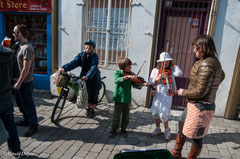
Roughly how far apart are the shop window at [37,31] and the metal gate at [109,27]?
5.66 ft

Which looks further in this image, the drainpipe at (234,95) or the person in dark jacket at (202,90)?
the drainpipe at (234,95)

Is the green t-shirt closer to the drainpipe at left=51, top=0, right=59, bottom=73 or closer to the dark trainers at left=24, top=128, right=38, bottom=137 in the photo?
the dark trainers at left=24, top=128, right=38, bottom=137

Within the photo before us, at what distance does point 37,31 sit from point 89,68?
10.7ft

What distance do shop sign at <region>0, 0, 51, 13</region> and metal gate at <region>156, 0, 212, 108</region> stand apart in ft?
11.5

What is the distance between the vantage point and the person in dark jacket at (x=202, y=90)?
2.40 meters

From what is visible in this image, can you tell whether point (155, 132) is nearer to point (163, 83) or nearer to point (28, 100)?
point (163, 83)

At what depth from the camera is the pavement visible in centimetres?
323

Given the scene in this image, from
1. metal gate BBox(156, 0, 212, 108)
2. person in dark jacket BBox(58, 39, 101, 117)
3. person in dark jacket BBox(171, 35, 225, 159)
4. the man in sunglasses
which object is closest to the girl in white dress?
person in dark jacket BBox(171, 35, 225, 159)

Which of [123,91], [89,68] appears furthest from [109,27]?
[123,91]

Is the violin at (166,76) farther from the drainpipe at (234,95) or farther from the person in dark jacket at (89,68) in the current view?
the drainpipe at (234,95)

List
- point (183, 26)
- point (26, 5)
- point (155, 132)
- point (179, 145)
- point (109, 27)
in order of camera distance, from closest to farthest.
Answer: point (179, 145)
point (155, 132)
point (183, 26)
point (109, 27)
point (26, 5)

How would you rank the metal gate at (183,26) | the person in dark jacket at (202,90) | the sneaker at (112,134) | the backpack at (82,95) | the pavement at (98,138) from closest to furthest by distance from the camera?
the person in dark jacket at (202,90)
the pavement at (98,138)
the sneaker at (112,134)
the backpack at (82,95)
the metal gate at (183,26)

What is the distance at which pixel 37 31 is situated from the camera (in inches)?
253

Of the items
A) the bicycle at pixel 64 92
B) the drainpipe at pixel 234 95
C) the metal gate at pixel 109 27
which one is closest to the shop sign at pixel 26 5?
the metal gate at pixel 109 27
